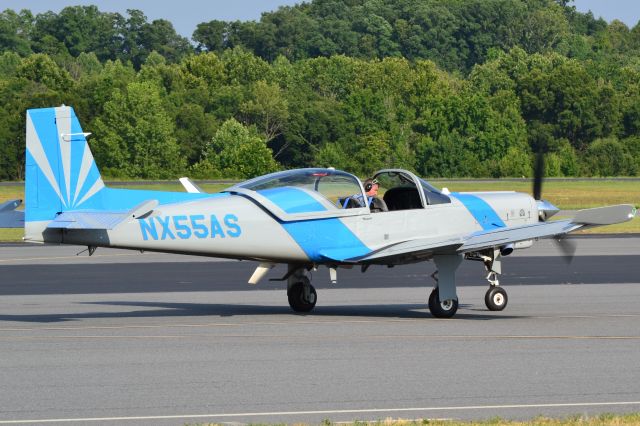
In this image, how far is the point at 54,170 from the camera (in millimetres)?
16234

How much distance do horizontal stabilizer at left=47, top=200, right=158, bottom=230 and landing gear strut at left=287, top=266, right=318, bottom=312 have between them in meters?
3.05

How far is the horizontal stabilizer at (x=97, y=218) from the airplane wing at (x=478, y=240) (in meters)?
3.26

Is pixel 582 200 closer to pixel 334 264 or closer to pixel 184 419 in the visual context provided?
pixel 334 264

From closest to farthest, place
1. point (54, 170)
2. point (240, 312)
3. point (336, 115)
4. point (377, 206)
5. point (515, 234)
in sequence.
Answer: point (54, 170)
point (515, 234)
point (377, 206)
point (240, 312)
point (336, 115)

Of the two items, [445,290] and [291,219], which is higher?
[291,219]

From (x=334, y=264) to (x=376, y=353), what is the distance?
3.91 meters

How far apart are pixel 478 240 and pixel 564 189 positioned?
60578 mm

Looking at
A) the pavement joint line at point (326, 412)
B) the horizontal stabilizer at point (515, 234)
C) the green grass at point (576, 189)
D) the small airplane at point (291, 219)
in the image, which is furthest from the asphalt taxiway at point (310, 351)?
the green grass at point (576, 189)

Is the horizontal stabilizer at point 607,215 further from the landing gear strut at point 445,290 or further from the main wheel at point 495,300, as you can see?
the main wheel at point 495,300

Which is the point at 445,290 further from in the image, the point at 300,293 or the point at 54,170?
the point at 54,170

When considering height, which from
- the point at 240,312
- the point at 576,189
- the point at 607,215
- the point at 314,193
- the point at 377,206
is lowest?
the point at 576,189

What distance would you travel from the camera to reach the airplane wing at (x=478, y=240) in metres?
16.7

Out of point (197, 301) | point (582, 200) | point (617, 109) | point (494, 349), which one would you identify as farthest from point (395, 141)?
point (494, 349)

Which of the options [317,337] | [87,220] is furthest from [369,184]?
[87,220]
